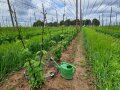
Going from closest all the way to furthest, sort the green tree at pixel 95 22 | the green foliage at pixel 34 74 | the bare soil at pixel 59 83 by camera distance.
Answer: the green foliage at pixel 34 74, the bare soil at pixel 59 83, the green tree at pixel 95 22

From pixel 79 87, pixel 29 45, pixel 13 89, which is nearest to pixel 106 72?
pixel 79 87

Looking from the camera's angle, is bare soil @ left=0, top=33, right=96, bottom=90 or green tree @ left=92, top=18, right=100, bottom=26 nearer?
bare soil @ left=0, top=33, right=96, bottom=90

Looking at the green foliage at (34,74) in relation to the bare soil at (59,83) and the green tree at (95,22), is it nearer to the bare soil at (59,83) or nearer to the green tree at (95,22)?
the bare soil at (59,83)

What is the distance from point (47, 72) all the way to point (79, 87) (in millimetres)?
1291

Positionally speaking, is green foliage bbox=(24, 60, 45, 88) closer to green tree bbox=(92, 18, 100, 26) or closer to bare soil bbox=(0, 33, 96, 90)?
bare soil bbox=(0, 33, 96, 90)

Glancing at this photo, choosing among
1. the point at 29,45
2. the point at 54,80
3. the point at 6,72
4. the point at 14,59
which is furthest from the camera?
the point at 29,45

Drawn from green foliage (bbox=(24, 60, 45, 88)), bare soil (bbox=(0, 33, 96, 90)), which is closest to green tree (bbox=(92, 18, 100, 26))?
bare soil (bbox=(0, 33, 96, 90))

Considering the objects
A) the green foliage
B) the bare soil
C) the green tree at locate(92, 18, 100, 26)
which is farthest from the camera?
the green tree at locate(92, 18, 100, 26)

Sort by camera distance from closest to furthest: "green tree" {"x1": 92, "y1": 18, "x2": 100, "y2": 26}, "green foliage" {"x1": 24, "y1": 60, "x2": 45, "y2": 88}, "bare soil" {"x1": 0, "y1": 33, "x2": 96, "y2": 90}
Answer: "green foliage" {"x1": 24, "y1": 60, "x2": 45, "y2": 88} → "bare soil" {"x1": 0, "y1": 33, "x2": 96, "y2": 90} → "green tree" {"x1": 92, "y1": 18, "x2": 100, "y2": 26}

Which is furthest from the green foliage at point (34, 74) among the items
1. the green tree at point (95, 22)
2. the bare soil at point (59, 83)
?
the green tree at point (95, 22)

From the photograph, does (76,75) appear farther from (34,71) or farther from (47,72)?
(34,71)

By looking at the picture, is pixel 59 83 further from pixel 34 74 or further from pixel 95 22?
pixel 95 22

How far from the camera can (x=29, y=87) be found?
4672 millimetres

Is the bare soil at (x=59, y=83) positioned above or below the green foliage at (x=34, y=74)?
below
